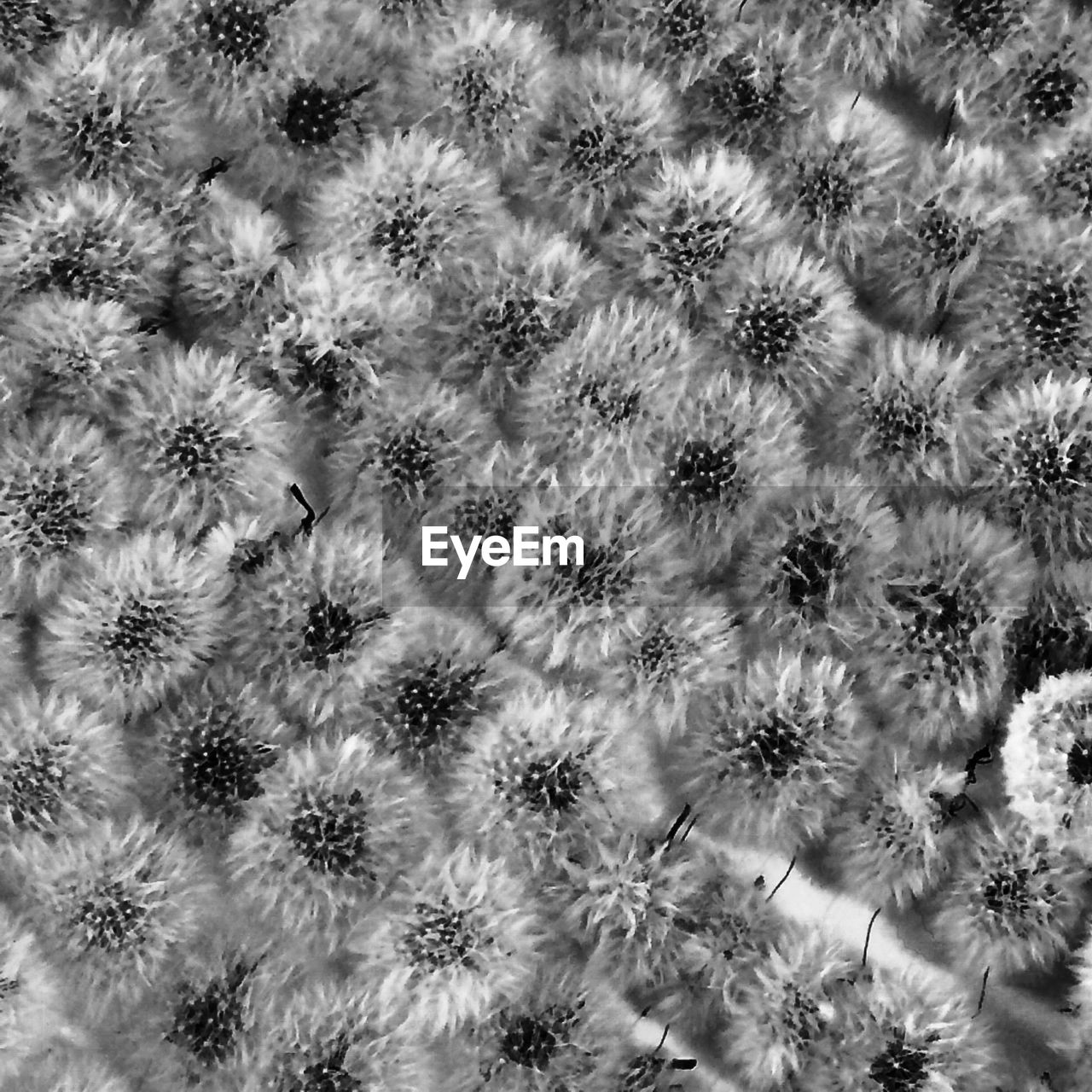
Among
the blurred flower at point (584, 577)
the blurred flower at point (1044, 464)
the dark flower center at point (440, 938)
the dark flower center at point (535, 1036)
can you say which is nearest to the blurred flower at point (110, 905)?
the dark flower center at point (440, 938)

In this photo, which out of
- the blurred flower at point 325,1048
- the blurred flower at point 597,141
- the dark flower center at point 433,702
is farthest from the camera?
the blurred flower at point 597,141

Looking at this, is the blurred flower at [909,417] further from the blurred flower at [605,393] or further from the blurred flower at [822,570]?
the blurred flower at [605,393]

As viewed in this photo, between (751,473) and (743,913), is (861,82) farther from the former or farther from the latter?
(743,913)

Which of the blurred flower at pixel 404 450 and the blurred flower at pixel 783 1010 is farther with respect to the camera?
the blurred flower at pixel 404 450

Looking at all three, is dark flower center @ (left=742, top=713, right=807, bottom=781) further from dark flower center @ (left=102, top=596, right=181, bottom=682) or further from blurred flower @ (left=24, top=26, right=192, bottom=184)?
blurred flower @ (left=24, top=26, right=192, bottom=184)

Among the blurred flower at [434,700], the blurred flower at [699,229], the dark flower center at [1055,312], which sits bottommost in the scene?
the blurred flower at [434,700]

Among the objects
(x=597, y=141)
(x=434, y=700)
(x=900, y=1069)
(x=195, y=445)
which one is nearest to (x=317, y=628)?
(x=434, y=700)

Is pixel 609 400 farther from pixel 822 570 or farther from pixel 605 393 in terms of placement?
pixel 822 570
